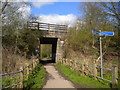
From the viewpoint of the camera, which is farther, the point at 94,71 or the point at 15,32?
Result: the point at 15,32

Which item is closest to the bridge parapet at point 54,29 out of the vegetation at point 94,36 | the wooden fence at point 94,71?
the vegetation at point 94,36

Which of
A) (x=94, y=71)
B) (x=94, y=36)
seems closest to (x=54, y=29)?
(x=94, y=36)

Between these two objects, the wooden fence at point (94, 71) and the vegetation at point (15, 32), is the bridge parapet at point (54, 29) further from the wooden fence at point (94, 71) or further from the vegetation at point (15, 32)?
the wooden fence at point (94, 71)

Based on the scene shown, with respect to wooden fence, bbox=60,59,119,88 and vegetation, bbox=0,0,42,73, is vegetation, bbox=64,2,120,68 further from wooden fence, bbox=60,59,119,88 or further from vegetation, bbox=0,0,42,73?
vegetation, bbox=0,0,42,73

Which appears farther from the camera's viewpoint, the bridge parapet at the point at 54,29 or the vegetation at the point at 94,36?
the bridge parapet at the point at 54,29

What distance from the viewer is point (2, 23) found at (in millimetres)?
12812

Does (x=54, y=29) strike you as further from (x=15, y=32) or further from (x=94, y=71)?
(x=94, y=71)

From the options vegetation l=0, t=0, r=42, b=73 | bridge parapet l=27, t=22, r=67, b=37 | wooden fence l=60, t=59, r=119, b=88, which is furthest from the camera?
bridge parapet l=27, t=22, r=67, b=37

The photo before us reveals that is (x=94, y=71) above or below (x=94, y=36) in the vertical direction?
below

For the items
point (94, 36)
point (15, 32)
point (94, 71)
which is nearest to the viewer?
point (94, 71)

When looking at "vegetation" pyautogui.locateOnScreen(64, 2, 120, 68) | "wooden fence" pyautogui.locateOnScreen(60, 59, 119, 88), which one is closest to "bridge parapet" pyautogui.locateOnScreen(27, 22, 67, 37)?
"vegetation" pyautogui.locateOnScreen(64, 2, 120, 68)

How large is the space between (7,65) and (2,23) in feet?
15.2

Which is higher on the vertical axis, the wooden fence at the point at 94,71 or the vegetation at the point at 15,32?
the vegetation at the point at 15,32

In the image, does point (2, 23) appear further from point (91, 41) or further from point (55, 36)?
point (91, 41)
